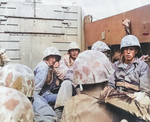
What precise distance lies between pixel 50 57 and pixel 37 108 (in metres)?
1.49

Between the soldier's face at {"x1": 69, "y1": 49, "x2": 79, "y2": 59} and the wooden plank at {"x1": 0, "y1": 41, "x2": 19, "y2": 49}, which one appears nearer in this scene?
the soldier's face at {"x1": 69, "y1": 49, "x2": 79, "y2": 59}

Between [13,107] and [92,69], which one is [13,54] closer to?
[92,69]

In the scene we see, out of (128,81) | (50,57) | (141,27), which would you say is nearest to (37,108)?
(128,81)

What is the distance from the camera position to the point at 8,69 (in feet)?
6.25

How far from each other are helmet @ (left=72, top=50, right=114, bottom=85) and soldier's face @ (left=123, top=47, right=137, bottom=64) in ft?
4.06

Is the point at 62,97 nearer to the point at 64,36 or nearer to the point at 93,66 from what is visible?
the point at 93,66

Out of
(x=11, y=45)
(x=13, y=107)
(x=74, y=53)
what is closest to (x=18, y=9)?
(x=11, y=45)

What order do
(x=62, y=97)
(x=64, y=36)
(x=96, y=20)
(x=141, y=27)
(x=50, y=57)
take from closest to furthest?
1. (x=62, y=97)
2. (x=141, y=27)
3. (x=50, y=57)
4. (x=96, y=20)
5. (x=64, y=36)

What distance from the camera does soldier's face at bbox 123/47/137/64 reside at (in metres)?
2.94

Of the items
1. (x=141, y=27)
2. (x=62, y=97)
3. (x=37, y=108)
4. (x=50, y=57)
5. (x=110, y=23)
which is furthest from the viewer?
(x=110, y=23)

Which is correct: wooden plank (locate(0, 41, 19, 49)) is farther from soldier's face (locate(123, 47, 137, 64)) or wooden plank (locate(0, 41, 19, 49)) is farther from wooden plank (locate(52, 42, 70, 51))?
soldier's face (locate(123, 47, 137, 64))

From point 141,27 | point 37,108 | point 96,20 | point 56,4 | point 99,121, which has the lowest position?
point 37,108

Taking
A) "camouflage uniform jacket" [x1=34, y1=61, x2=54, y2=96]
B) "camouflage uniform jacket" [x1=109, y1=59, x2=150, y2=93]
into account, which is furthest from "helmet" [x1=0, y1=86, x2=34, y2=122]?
"camouflage uniform jacket" [x1=34, y1=61, x2=54, y2=96]

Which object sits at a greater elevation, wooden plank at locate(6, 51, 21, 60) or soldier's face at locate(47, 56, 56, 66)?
wooden plank at locate(6, 51, 21, 60)
